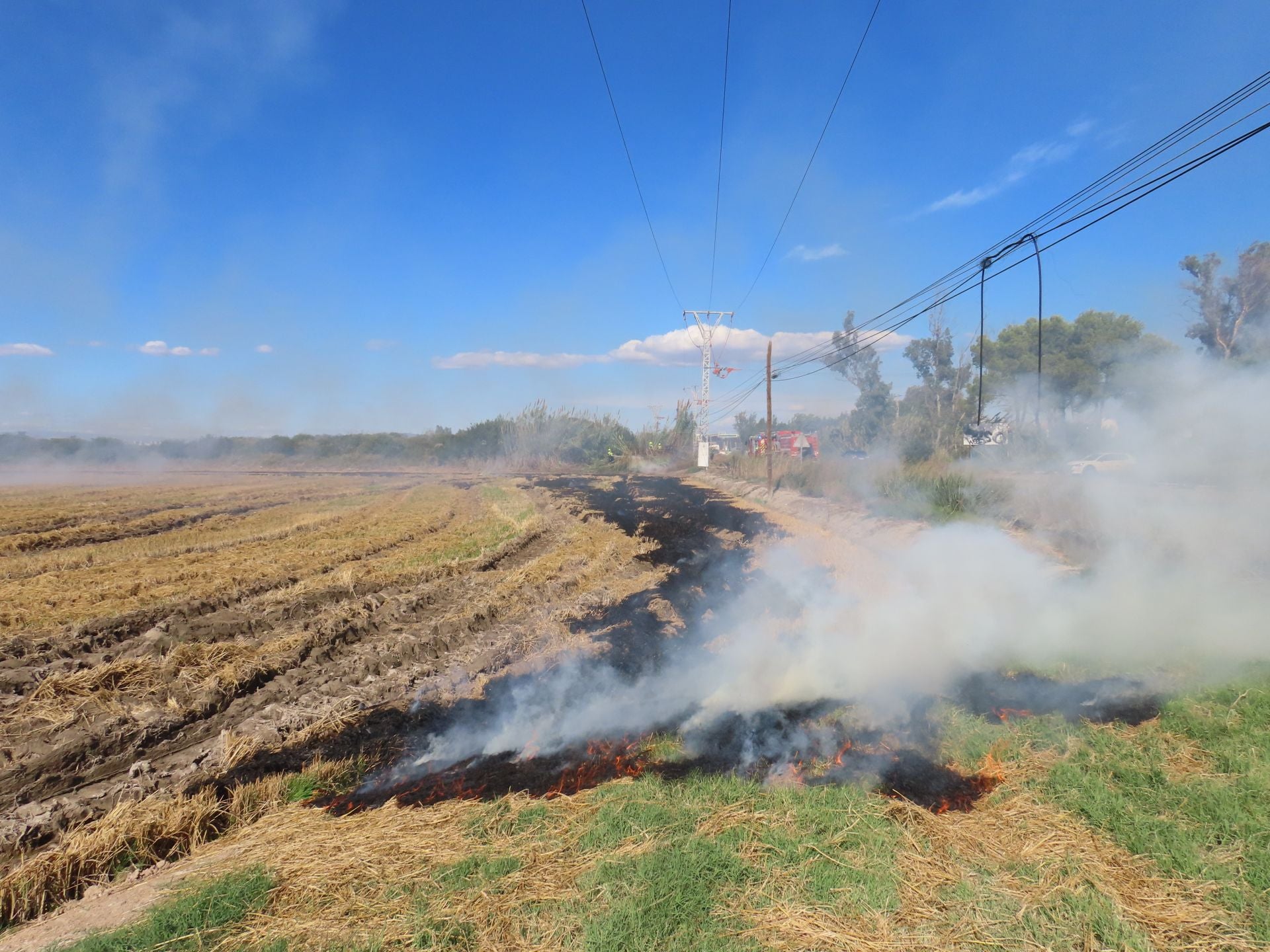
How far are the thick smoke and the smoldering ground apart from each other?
28 millimetres

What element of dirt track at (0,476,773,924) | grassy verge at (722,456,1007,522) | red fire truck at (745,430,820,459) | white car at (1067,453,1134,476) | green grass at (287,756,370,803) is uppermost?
red fire truck at (745,430,820,459)

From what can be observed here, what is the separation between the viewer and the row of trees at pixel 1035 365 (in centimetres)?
1702

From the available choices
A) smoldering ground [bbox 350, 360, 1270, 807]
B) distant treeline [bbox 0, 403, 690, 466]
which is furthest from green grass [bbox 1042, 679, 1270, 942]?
distant treeline [bbox 0, 403, 690, 466]

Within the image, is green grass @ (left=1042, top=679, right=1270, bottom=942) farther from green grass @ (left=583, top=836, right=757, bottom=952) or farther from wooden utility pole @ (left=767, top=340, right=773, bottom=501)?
wooden utility pole @ (left=767, top=340, right=773, bottom=501)

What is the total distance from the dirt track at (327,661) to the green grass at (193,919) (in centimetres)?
149

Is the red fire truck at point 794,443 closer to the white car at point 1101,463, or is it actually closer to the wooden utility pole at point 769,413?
the wooden utility pole at point 769,413

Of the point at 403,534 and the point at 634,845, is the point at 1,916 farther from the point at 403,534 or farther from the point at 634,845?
the point at 403,534

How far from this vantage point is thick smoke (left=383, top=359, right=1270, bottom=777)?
622 centimetres

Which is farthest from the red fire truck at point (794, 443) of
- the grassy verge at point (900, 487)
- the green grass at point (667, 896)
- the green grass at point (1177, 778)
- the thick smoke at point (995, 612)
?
the green grass at point (667, 896)

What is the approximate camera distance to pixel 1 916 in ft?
11.3

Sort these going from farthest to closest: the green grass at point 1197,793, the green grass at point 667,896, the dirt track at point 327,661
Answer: the dirt track at point 327,661
the green grass at point 1197,793
the green grass at point 667,896

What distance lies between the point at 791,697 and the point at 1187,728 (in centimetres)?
333

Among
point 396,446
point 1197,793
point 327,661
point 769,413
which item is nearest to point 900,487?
point 769,413

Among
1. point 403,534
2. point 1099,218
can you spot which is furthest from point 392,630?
point 1099,218
